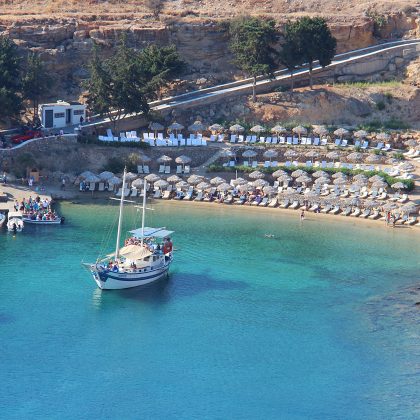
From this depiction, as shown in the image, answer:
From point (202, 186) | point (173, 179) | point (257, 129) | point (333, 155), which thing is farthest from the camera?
point (257, 129)

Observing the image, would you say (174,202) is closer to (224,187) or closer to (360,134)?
(224,187)

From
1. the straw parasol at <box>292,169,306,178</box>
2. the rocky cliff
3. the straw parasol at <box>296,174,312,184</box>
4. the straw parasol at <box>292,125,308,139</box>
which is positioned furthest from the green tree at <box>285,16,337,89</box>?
the straw parasol at <box>296,174,312,184</box>

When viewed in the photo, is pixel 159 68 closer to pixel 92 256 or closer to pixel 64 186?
pixel 64 186

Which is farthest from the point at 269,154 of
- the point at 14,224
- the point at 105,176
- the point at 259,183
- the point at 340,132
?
the point at 14,224

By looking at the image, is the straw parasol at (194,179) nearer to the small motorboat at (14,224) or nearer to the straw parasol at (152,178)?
the straw parasol at (152,178)

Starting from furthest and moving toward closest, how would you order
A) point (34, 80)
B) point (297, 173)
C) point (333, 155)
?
point (34, 80) < point (333, 155) < point (297, 173)

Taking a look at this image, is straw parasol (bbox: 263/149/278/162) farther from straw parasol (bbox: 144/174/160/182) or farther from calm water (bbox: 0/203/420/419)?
calm water (bbox: 0/203/420/419)

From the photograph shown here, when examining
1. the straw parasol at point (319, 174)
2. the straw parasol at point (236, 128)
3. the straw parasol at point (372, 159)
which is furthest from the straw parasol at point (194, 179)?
the straw parasol at point (372, 159)
